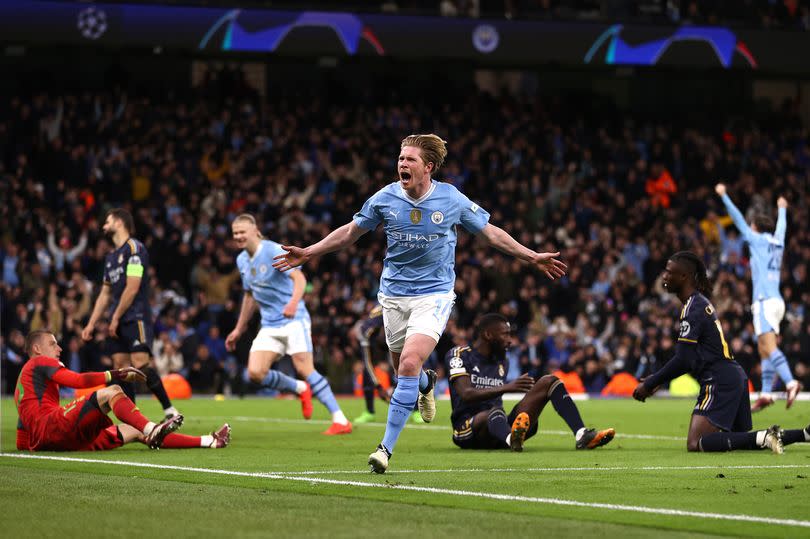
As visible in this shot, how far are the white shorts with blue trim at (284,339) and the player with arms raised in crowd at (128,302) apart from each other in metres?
1.35

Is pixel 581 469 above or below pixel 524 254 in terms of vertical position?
below

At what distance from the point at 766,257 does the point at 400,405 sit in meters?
11.1

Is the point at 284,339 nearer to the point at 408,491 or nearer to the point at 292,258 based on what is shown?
the point at 292,258

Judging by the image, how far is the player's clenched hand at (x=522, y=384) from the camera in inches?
443

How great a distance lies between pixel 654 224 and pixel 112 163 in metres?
13.4

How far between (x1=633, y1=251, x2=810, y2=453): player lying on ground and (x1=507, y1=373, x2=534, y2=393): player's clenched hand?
121 cm

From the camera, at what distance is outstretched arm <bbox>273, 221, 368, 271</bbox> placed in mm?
9906

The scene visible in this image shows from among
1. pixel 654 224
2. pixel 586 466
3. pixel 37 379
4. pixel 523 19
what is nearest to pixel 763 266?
pixel 586 466

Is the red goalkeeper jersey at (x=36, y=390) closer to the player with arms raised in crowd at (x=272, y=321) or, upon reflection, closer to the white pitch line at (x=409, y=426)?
the player with arms raised in crowd at (x=272, y=321)

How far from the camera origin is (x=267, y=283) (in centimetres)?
1552

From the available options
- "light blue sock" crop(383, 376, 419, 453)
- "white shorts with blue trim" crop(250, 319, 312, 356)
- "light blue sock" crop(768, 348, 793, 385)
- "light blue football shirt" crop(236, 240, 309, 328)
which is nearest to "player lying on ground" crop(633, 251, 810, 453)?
"light blue sock" crop(383, 376, 419, 453)

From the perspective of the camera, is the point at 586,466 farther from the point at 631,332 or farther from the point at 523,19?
the point at 523,19

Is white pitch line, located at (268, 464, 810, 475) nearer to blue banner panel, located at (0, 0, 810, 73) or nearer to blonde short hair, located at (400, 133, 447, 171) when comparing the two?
blonde short hair, located at (400, 133, 447, 171)

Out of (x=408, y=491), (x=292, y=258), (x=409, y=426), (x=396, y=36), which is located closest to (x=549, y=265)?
(x=292, y=258)
